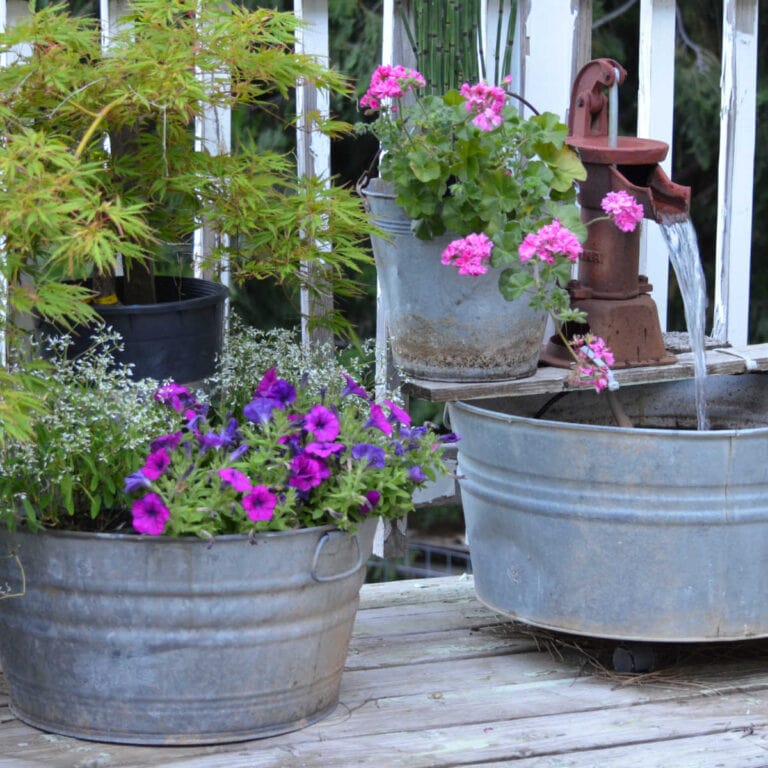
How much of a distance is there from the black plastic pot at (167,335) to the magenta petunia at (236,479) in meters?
0.35

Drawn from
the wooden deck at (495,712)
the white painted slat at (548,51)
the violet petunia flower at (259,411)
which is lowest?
the wooden deck at (495,712)

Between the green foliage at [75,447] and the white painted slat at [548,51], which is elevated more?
the white painted slat at [548,51]

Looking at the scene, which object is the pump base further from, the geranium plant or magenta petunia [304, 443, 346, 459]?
magenta petunia [304, 443, 346, 459]

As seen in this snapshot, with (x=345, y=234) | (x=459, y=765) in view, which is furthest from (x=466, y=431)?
(x=459, y=765)

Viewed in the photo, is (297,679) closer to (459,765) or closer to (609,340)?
(459,765)

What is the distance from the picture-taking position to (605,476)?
233 cm

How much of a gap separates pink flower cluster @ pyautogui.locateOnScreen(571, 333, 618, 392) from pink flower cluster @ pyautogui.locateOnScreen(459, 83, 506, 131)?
16.3 inches

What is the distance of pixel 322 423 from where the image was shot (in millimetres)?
2131

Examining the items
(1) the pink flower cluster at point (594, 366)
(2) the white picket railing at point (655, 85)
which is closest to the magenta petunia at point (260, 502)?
(1) the pink flower cluster at point (594, 366)

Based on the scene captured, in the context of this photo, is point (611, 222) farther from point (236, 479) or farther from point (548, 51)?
point (236, 479)

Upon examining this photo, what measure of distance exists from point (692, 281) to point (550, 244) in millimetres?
447

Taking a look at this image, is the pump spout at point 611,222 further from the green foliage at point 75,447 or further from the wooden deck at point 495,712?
the green foliage at point 75,447

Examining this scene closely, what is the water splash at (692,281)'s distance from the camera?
2619 millimetres

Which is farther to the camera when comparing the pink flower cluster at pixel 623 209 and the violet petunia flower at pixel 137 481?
the pink flower cluster at pixel 623 209
